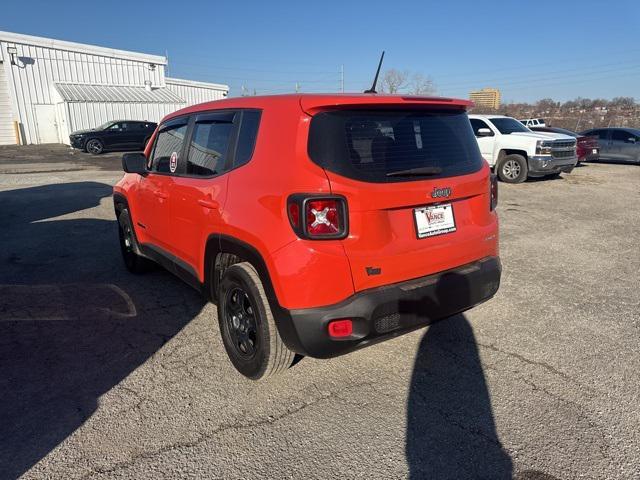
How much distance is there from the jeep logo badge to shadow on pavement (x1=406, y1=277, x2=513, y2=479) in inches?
20.9

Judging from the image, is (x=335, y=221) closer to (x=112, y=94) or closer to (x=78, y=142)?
(x=78, y=142)

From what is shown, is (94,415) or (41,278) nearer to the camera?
(94,415)

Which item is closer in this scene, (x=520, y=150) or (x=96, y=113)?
(x=520, y=150)

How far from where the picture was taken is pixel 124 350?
3477 mm

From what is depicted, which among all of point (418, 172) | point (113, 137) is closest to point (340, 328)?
point (418, 172)

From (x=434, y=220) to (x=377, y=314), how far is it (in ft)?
2.34

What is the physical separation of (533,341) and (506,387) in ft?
2.70

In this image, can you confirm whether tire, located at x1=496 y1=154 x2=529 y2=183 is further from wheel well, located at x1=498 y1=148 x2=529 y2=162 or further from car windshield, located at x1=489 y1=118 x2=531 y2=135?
car windshield, located at x1=489 y1=118 x2=531 y2=135

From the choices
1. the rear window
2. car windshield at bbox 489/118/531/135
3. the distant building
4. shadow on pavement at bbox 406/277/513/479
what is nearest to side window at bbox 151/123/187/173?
the rear window

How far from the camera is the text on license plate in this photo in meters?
2.73

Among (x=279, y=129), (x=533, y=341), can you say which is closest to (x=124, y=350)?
(x=279, y=129)

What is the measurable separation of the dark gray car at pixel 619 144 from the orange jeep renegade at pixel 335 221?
1837cm

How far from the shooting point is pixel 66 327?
3.85 meters

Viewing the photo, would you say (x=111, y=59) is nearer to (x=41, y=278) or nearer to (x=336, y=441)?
(x=41, y=278)
